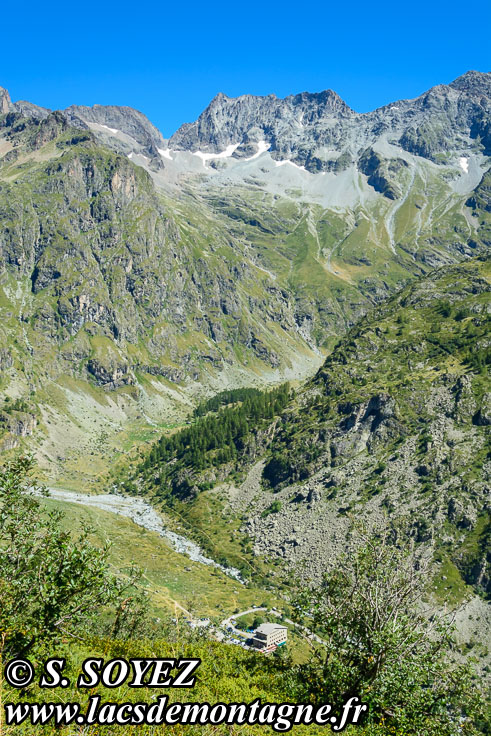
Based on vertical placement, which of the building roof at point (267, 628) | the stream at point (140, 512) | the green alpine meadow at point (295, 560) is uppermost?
the green alpine meadow at point (295, 560)

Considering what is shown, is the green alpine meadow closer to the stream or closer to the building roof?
the building roof

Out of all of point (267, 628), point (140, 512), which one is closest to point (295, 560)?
point (267, 628)

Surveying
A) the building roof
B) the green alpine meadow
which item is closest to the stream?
the green alpine meadow

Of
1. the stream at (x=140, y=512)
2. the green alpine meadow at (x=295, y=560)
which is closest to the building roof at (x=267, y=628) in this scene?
the green alpine meadow at (x=295, y=560)

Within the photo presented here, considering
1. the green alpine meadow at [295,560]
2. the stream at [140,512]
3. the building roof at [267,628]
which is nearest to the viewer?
the green alpine meadow at [295,560]

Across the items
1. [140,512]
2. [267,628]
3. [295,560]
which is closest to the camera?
[267,628]

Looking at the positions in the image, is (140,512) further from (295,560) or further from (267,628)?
(267,628)

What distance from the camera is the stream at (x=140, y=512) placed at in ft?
437

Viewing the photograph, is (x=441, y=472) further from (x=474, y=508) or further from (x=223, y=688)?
(x=223, y=688)

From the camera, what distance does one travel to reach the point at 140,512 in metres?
166

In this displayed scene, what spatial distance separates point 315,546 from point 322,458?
3122 cm

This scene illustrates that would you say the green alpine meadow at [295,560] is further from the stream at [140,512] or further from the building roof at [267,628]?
the stream at [140,512]

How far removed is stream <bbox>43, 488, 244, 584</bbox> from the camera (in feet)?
437

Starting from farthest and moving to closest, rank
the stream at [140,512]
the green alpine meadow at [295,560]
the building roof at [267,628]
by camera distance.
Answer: the stream at [140,512]
the building roof at [267,628]
the green alpine meadow at [295,560]
